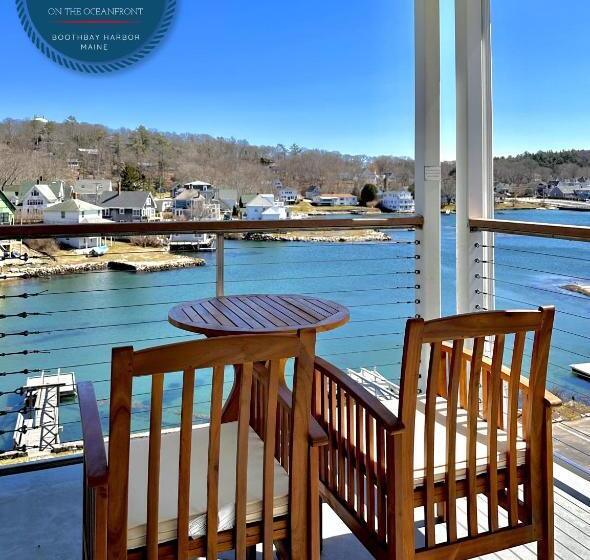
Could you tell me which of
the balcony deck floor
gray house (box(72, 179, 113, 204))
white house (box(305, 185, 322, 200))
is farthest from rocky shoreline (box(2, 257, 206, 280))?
the balcony deck floor

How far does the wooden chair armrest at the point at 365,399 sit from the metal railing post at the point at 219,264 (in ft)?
4.65

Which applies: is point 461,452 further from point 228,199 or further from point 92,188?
point 92,188

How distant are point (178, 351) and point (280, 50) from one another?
3.54 meters

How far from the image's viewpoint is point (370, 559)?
2.04m

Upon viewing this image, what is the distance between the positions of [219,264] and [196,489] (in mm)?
1755

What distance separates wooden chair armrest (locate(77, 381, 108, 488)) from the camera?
1.18 metres

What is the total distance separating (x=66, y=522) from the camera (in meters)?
2.30

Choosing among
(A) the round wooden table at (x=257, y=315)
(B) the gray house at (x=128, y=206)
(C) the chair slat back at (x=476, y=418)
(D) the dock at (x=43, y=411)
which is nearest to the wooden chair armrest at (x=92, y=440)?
(A) the round wooden table at (x=257, y=315)

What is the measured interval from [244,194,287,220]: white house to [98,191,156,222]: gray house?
1.91 feet

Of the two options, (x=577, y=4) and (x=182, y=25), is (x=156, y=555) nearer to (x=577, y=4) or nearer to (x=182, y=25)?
(x=577, y=4)

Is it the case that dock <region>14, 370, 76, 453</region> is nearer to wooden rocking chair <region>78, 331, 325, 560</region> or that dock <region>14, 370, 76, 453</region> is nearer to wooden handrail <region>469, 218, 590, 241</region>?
wooden rocking chair <region>78, 331, 325, 560</region>

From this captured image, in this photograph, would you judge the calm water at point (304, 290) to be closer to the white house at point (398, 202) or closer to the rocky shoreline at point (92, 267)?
the rocky shoreline at point (92, 267)

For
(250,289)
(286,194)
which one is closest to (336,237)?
(286,194)

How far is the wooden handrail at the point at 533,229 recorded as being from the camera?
2.41 meters
